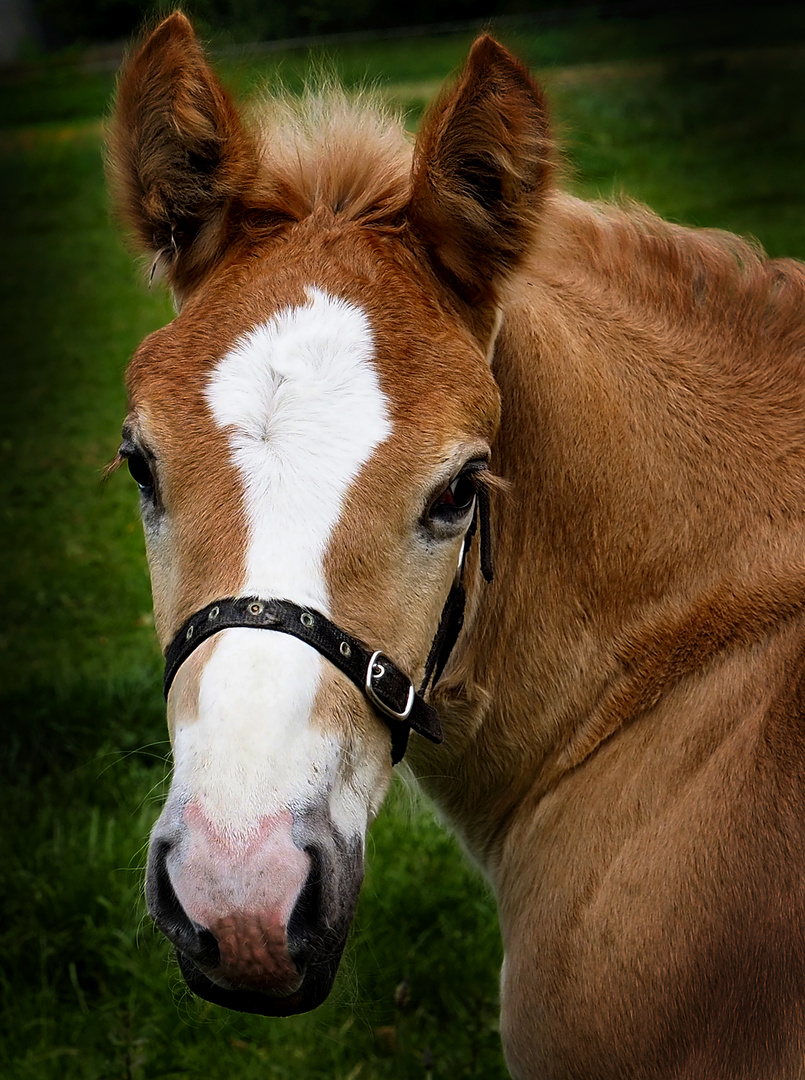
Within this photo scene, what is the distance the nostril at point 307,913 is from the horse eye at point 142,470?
811 millimetres

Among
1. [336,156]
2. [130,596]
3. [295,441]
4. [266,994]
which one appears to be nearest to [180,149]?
[336,156]

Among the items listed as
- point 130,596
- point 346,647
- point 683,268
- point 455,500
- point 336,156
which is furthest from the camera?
point 130,596

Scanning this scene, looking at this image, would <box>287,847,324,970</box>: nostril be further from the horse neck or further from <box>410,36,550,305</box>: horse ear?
<box>410,36,550,305</box>: horse ear

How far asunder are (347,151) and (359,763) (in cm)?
139

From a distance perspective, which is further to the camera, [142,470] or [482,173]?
[482,173]

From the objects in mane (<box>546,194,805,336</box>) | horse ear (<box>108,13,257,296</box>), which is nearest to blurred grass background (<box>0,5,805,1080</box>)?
mane (<box>546,194,805,336</box>)

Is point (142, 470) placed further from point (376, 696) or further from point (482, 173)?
point (482, 173)

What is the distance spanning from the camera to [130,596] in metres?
6.94

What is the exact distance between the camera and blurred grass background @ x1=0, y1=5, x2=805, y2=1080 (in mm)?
3609

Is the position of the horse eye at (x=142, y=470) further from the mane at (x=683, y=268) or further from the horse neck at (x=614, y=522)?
the mane at (x=683, y=268)

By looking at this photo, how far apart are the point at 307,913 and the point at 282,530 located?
2.14 feet

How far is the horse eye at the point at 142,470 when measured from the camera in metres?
2.11

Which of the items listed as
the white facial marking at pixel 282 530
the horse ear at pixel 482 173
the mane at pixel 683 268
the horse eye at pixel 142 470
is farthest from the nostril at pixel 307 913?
the mane at pixel 683 268

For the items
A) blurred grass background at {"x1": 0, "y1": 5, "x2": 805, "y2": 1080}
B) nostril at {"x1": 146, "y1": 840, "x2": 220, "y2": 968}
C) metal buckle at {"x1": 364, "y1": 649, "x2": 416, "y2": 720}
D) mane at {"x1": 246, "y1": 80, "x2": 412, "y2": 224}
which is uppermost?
mane at {"x1": 246, "y1": 80, "x2": 412, "y2": 224}
